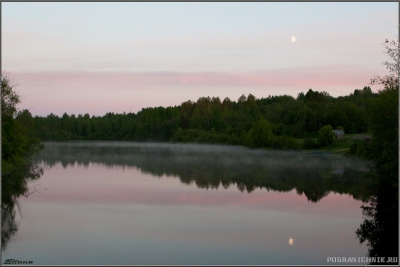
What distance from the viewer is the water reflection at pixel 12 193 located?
47.3 ft

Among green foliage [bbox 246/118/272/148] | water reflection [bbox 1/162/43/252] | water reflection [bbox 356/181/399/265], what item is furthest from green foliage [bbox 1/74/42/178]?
green foliage [bbox 246/118/272/148]

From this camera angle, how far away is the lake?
493 inches

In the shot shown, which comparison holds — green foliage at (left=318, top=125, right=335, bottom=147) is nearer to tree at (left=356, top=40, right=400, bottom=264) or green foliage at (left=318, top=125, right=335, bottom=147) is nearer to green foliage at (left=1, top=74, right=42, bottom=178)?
tree at (left=356, top=40, right=400, bottom=264)

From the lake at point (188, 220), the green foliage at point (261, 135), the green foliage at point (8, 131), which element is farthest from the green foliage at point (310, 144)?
the green foliage at point (8, 131)

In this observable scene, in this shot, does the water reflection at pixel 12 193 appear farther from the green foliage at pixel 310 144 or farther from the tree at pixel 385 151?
the green foliage at pixel 310 144

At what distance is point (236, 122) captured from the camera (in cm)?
9100

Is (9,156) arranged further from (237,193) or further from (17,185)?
(237,193)

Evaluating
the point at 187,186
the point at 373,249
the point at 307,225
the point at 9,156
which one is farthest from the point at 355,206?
the point at 9,156

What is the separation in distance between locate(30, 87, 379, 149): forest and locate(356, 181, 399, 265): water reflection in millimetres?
21152

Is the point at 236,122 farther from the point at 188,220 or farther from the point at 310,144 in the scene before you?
the point at 188,220

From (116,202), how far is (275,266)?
10768 mm

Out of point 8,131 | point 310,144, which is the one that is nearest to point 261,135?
point 310,144

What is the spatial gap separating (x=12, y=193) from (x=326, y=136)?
4555cm

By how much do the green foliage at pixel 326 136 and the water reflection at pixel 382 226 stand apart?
1472 inches
